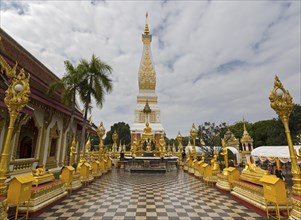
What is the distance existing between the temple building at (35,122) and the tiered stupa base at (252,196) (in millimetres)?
9114

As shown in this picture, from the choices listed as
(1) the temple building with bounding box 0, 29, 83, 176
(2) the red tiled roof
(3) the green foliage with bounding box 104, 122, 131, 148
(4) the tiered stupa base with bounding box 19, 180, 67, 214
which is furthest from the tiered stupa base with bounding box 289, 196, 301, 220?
(3) the green foliage with bounding box 104, 122, 131, 148

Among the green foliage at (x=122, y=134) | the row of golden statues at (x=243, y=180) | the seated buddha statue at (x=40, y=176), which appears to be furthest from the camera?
the green foliage at (x=122, y=134)

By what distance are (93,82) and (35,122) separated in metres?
4.10

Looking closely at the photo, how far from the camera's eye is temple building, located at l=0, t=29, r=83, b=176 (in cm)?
866

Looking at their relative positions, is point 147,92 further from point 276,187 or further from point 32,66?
point 276,187

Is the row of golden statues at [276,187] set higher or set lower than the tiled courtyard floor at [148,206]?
higher

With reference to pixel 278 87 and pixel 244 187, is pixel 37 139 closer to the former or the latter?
pixel 244 187

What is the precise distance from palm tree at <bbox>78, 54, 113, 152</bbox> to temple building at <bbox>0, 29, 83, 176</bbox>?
1.83 meters

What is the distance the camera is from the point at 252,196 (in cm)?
538

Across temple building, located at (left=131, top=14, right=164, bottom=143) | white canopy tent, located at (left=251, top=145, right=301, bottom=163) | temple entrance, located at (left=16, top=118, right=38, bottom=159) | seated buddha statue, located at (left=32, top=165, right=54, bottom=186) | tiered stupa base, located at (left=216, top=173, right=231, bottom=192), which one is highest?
temple building, located at (left=131, top=14, right=164, bottom=143)

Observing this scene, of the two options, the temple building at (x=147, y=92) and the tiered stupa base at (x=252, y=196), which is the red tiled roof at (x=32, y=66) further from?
the temple building at (x=147, y=92)

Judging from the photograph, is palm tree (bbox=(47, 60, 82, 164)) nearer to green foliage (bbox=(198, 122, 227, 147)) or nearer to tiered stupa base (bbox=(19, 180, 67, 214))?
tiered stupa base (bbox=(19, 180, 67, 214))

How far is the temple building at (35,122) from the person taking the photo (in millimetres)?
8656

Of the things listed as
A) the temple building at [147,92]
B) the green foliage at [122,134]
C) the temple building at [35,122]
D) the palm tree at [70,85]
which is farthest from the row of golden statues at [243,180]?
the green foliage at [122,134]
